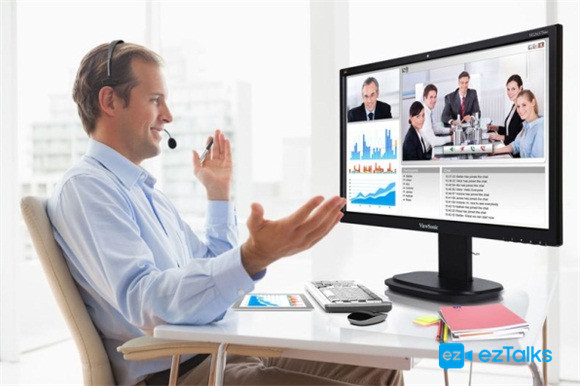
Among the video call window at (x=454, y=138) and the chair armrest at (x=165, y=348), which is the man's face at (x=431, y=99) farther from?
the chair armrest at (x=165, y=348)

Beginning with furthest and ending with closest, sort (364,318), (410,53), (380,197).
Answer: (410,53)
(380,197)
(364,318)

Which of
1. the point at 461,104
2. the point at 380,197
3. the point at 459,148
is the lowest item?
the point at 380,197

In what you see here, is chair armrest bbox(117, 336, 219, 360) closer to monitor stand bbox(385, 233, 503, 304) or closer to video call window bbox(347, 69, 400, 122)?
monitor stand bbox(385, 233, 503, 304)

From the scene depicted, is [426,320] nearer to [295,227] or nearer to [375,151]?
[295,227]

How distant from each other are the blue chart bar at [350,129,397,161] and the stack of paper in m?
0.53

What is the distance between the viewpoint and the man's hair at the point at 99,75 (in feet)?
4.95

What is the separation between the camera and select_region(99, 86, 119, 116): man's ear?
1.50 m

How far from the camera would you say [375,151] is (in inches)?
65.6

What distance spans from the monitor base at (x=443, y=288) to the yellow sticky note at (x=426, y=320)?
188 millimetres

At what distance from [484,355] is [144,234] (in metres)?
0.80

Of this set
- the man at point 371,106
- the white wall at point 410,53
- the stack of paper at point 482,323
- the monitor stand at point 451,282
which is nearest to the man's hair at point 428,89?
the man at point 371,106

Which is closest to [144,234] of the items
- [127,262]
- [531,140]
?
[127,262]

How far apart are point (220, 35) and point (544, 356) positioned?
10.3ft

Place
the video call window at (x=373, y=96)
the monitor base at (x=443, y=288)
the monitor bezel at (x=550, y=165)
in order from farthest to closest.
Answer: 1. the video call window at (x=373, y=96)
2. the monitor base at (x=443, y=288)
3. the monitor bezel at (x=550, y=165)
